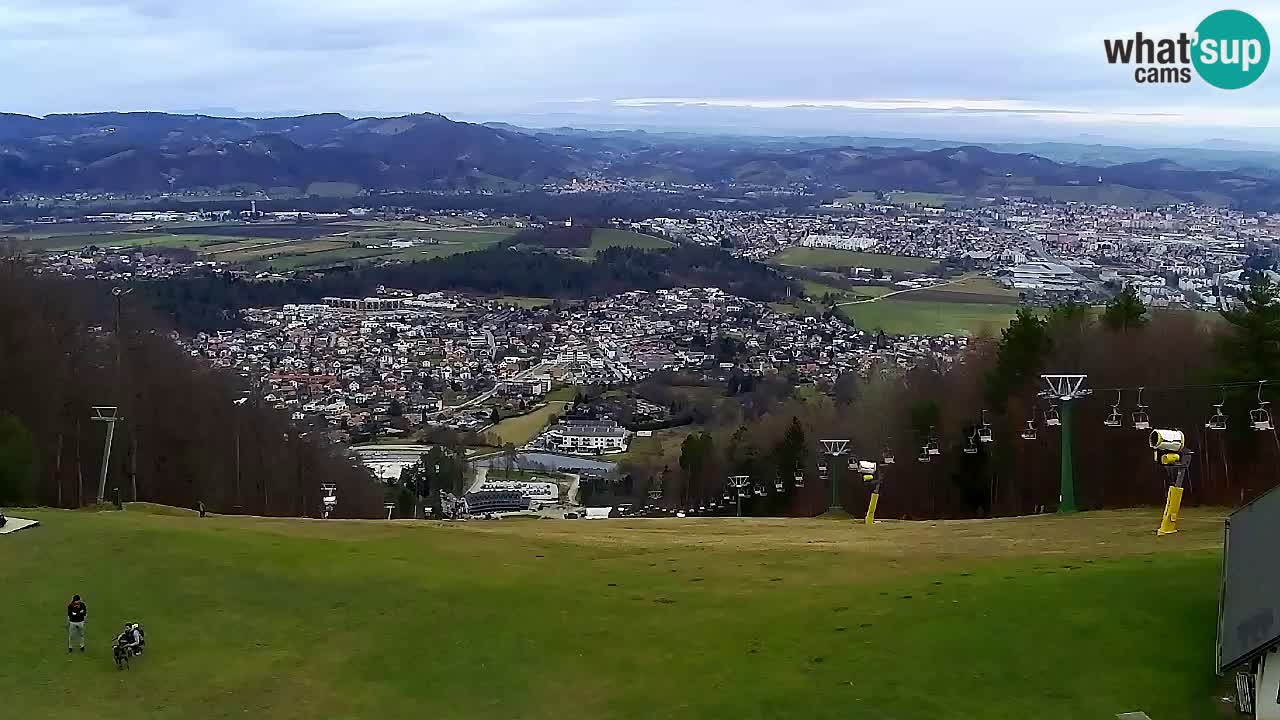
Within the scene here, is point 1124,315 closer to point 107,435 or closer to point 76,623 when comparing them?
point 107,435

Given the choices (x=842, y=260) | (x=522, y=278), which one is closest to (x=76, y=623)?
(x=522, y=278)

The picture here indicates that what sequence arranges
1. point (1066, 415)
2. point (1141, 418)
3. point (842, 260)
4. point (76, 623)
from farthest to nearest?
point (842, 260) → point (1141, 418) → point (1066, 415) → point (76, 623)

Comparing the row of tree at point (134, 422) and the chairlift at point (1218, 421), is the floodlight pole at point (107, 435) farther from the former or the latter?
the chairlift at point (1218, 421)

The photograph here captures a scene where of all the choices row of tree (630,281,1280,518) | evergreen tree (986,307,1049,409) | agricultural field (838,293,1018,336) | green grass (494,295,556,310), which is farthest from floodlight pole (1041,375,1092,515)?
green grass (494,295,556,310)

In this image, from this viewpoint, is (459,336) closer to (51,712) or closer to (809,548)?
(809,548)

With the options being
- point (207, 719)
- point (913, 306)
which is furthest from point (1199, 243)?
point (207, 719)
